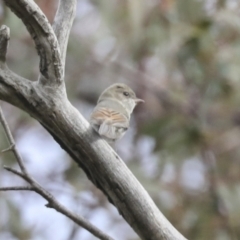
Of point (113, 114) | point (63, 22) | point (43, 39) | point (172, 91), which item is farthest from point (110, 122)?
point (172, 91)

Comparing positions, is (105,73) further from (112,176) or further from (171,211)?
(112,176)

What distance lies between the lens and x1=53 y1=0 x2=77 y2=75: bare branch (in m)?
1.71

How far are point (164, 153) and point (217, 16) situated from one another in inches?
36.1

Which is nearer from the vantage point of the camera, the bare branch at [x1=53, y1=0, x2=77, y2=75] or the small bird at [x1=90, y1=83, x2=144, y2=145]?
the bare branch at [x1=53, y1=0, x2=77, y2=75]

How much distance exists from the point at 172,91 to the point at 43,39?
3.40 meters

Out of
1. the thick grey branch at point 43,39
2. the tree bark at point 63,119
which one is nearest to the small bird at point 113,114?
the tree bark at point 63,119

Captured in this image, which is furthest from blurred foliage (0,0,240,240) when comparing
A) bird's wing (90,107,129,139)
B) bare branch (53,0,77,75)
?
bare branch (53,0,77,75)

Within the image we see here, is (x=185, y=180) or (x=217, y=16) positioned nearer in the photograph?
(x=217, y=16)

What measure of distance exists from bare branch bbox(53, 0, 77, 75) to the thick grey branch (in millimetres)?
80

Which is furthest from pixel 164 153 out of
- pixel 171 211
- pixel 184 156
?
pixel 171 211

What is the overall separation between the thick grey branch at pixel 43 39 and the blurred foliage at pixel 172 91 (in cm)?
204

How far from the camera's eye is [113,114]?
7.95 ft

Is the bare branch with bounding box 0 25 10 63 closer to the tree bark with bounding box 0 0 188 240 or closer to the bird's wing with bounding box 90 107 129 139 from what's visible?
the tree bark with bounding box 0 0 188 240

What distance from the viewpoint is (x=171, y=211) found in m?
4.65
